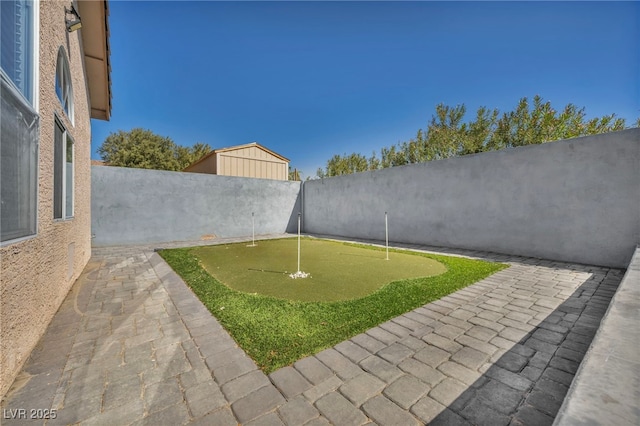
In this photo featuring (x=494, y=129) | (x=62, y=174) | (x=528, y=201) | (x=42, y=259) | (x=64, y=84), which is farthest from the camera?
(x=494, y=129)

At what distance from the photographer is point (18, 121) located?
1.78 m

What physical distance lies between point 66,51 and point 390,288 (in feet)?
18.0

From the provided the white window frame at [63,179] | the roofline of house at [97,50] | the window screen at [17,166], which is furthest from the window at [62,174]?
the roofline of house at [97,50]

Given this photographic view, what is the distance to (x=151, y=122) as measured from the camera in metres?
18.7

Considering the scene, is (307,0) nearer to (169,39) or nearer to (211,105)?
(169,39)

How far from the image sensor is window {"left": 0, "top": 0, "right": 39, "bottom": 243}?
1.60m

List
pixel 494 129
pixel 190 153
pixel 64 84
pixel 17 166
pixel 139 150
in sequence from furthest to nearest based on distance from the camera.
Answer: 1. pixel 190 153
2. pixel 139 150
3. pixel 494 129
4. pixel 64 84
5. pixel 17 166

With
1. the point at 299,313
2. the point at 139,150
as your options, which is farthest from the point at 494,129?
the point at 139,150

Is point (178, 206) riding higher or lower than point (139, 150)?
lower

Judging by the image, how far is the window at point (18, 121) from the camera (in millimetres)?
1601

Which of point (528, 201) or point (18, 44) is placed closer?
point (18, 44)

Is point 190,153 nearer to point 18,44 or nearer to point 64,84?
point 64,84

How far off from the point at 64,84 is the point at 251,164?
1194 centimetres

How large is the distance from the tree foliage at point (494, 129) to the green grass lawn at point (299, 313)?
6.90 meters
